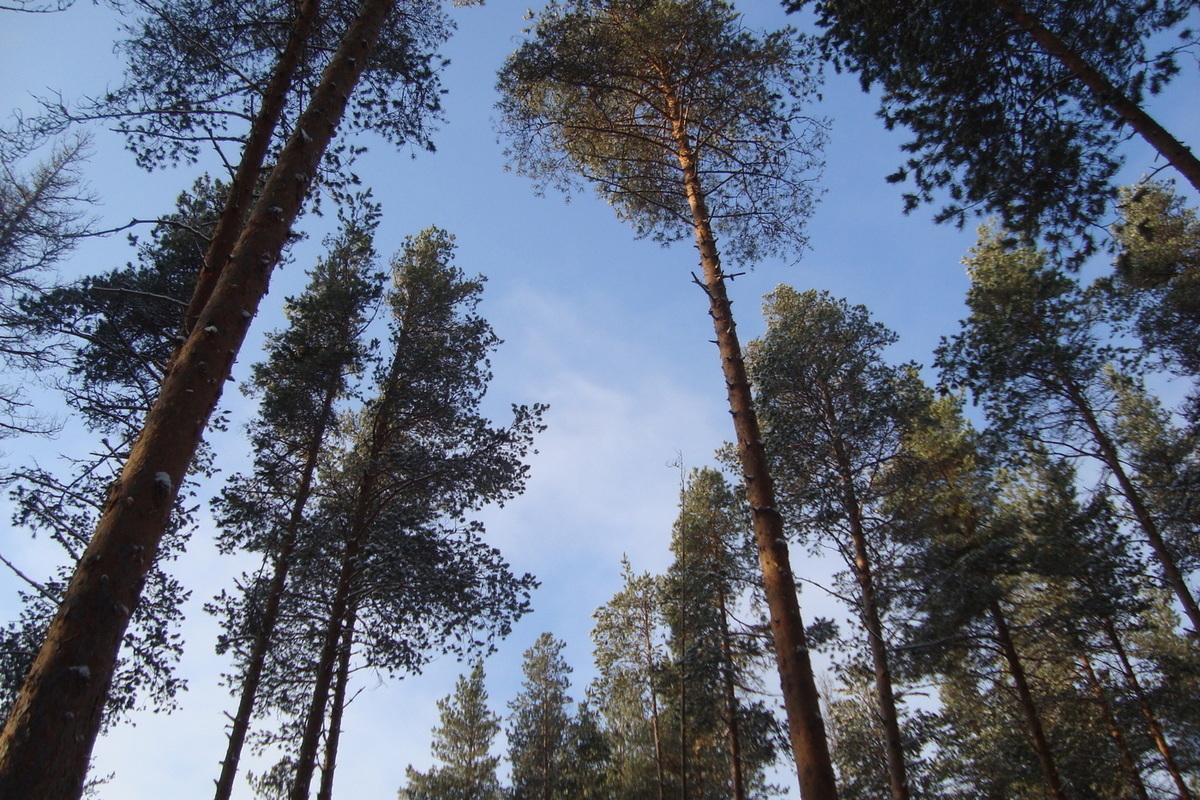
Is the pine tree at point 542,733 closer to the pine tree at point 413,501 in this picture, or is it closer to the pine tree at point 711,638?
the pine tree at point 711,638

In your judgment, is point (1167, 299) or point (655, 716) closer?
point (1167, 299)

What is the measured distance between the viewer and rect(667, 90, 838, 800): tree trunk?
5.16 meters

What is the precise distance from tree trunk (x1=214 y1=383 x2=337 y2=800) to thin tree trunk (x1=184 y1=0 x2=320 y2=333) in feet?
20.5

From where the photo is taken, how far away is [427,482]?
1198cm

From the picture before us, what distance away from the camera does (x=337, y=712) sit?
1023 cm

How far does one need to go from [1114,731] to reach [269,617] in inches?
703

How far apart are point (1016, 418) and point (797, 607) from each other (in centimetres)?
899

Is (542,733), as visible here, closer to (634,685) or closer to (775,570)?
(634,685)

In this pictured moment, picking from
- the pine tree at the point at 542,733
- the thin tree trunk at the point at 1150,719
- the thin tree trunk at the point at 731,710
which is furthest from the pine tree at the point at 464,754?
the thin tree trunk at the point at 1150,719

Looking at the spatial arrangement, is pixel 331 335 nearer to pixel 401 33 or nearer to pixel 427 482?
pixel 427 482

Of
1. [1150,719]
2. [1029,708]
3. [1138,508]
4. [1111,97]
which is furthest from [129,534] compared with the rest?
[1150,719]

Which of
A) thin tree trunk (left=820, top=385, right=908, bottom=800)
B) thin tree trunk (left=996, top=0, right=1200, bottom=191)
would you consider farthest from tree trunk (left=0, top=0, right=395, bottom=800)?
thin tree trunk (left=820, top=385, right=908, bottom=800)

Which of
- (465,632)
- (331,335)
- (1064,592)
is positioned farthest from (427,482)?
(1064,592)

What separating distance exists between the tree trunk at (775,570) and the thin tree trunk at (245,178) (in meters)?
4.95
